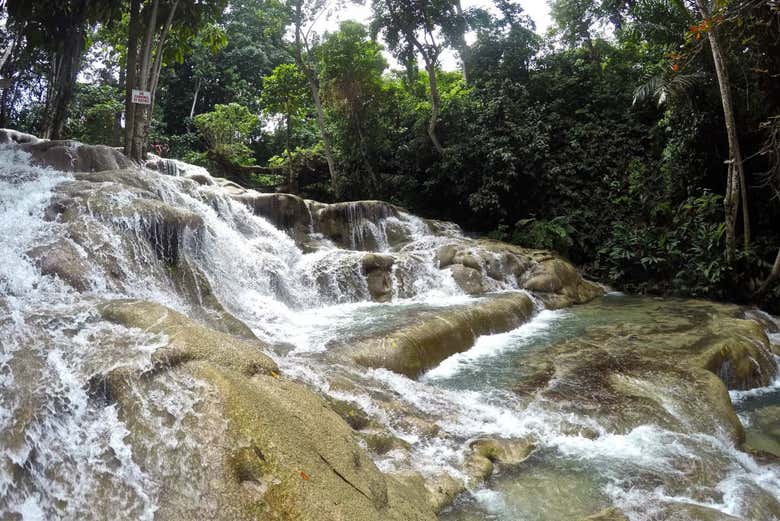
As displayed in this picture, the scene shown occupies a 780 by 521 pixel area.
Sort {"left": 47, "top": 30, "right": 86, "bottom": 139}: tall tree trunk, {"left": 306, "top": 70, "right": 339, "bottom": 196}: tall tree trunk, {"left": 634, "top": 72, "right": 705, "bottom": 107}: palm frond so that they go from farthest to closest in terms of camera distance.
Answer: {"left": 306, "top": 70, "right": 339, "bottom": 196}: tall tree trunk → {"left": 47, "top": 30, "right": 86, "bottom": 139}: tall tree trunk → {"left": 634, "top": 72, "right": 705, "bottom": 107}: palm frond

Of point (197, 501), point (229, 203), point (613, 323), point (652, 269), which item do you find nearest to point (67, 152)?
point (229, 203)

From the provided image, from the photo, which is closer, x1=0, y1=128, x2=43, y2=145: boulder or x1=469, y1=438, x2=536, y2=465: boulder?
x1=469, y1=438, x2=536, y2=465: boulder

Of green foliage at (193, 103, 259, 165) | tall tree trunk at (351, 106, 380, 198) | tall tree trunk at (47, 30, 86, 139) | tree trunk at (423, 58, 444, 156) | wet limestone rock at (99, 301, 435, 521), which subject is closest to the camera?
wet limestone rock at (99, 301, 435, 521)

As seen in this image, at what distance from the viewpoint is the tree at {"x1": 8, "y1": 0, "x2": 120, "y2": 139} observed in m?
9.57

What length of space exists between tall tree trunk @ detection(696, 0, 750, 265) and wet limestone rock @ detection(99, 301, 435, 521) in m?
9.36

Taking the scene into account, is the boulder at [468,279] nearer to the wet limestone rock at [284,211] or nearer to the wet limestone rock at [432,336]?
the wet limestone rock at [432,336]

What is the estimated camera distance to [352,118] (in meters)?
15.9

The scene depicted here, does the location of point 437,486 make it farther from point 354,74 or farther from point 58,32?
point 354,74

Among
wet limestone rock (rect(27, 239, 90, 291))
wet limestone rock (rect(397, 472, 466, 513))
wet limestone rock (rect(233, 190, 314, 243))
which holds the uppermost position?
wet limestone rock (rect(233, 190, 314, 243))

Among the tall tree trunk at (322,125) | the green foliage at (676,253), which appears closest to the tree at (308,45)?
the tall tree trunk at (322,125)


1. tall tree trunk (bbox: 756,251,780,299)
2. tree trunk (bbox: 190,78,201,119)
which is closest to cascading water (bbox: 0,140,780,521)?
tall tree trunk (bbox: 756,251,780,299)

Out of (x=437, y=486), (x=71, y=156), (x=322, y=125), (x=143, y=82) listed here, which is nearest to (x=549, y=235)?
(x=322, y=125)

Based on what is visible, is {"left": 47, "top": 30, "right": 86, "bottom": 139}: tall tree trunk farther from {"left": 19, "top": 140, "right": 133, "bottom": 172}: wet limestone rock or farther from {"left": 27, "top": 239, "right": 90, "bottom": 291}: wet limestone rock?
{"left": 27, "top": 239, "right": 90, "bottom": 291}: wet limestone rock

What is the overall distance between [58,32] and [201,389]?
38.9ft
